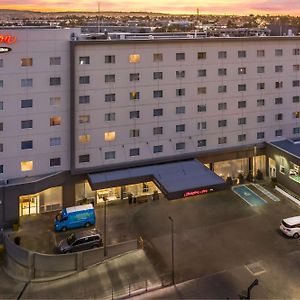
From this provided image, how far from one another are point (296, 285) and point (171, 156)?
21.6 meters

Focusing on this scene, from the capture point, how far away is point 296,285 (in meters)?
32.8

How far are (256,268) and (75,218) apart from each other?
18.5 meters

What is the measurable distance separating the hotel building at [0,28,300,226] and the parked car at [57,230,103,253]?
6618mm

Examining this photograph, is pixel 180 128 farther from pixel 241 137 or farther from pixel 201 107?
pixel 241 137

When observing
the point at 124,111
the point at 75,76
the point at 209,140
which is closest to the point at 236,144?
the point at 209,140

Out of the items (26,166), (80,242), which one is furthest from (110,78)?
(80,242)

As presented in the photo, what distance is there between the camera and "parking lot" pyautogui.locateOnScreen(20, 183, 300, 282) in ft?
120

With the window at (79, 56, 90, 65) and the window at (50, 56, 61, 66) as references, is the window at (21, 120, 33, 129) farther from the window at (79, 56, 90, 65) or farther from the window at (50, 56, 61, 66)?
the window at (79, 56, 90, 65)

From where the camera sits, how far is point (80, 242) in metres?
37.8

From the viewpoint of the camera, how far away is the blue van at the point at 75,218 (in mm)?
41844

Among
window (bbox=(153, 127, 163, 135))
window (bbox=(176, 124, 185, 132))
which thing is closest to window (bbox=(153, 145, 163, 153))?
window (bbox=(153, 127, 163, 135))

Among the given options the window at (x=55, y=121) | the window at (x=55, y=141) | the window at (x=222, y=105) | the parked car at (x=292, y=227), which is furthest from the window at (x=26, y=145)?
the parked car at (x=292, y=227)

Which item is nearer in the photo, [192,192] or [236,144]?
[192,192]

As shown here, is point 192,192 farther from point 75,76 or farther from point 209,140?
point 75,76
